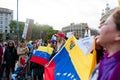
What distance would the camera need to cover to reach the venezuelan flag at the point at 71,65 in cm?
412

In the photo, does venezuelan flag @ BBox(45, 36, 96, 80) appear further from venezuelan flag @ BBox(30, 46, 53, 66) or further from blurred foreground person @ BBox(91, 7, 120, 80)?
venezuelan flag @ BBox(30, 46, 53, 66)

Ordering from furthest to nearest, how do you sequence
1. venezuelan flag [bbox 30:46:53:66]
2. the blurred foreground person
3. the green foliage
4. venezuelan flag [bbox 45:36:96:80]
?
the green foliage
venezuelan flag [bbox 30:46:53:66]
venezuelan flag [bbox 45:36:96:80]
the blurred foreground person

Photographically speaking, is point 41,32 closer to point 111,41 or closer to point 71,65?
point 71,65

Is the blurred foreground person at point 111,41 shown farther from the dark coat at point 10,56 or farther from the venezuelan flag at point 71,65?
the dark coat at point 10,56

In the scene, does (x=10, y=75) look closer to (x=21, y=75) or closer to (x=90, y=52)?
(x=21, y=75)

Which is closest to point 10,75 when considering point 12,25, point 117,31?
point 117,31

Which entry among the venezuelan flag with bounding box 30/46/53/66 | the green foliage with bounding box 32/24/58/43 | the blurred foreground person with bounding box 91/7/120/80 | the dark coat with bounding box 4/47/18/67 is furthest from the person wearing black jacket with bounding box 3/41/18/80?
the green foliage with bounding box 32/24/58/43

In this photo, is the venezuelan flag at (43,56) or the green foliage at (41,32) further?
the green foliage at (41,32)

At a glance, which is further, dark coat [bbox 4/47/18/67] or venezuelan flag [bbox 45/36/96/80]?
dark coat [bbox 4/47/18/67]

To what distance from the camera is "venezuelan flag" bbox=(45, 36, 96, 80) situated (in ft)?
13.5

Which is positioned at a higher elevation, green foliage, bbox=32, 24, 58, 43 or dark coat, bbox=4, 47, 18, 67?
dark coat, bbox=4, 47, 18, 67

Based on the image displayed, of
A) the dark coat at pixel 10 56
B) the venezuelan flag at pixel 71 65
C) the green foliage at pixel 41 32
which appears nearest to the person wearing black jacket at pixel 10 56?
the dark coat at pixel 10 56

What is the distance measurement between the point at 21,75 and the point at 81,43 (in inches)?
369

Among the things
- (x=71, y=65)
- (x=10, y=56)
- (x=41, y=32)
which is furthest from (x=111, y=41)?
(x=41, y=32)
